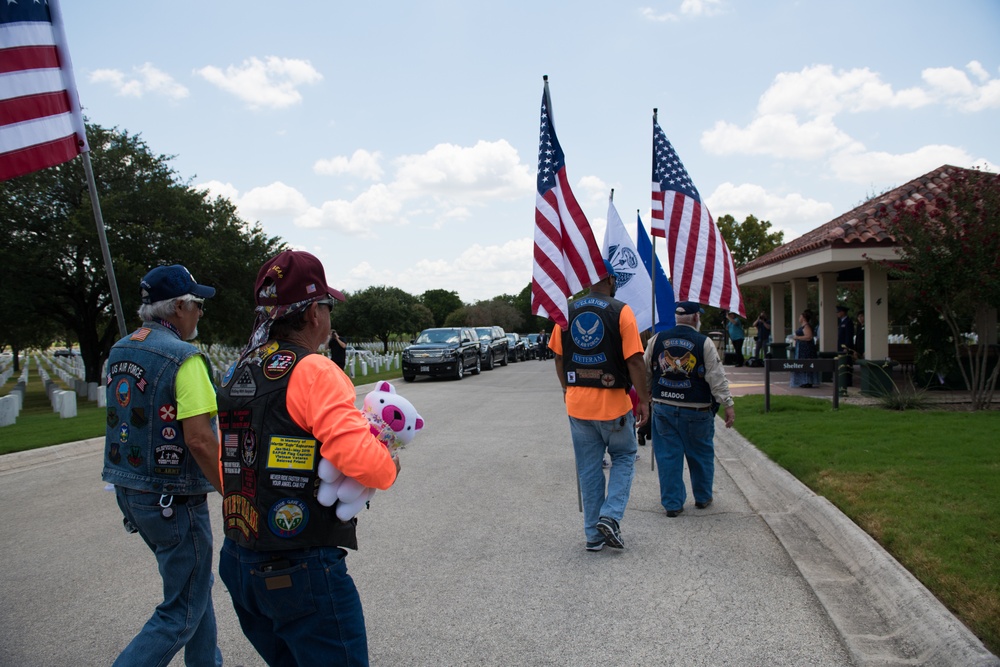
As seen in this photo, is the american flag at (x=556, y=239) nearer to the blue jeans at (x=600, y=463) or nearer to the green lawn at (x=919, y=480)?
the blue jeans at (x=600, y=463)

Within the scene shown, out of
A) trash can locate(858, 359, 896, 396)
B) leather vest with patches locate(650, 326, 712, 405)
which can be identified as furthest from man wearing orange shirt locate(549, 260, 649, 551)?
trash can locate(858, 359, 896, 396)

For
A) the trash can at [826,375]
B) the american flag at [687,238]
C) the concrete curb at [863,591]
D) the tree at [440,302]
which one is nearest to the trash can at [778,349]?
the trash can at [826,375]

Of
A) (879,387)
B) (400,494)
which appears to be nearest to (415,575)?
(400,494)

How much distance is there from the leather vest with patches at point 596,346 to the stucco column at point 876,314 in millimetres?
11940

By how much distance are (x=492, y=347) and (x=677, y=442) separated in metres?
24.1

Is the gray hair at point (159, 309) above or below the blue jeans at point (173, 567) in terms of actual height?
above

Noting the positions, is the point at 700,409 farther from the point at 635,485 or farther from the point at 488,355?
the point at 488,355

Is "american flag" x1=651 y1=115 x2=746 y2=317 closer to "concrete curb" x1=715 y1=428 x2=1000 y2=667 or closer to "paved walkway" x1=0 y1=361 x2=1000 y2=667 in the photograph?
"paved walkway" x1=0 y1=361 x2=1000 y2=667

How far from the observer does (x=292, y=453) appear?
223 centimetres

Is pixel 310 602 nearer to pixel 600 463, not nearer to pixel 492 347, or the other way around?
pixel 600 463

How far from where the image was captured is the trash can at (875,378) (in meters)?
13.5

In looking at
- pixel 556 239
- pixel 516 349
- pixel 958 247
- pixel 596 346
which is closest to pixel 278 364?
pixel 596 346

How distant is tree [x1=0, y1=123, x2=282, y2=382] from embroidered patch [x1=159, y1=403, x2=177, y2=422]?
20491mm

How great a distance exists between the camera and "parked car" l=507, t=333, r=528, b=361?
38.4 metres
